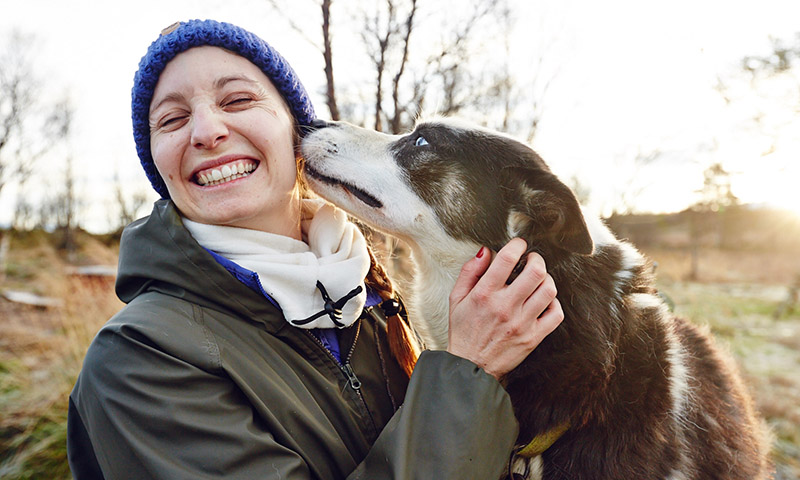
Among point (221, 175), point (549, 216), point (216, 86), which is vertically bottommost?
point (549, 216)

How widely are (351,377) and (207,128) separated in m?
1.10

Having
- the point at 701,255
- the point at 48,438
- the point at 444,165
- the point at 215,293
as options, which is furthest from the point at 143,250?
the point at 701,255

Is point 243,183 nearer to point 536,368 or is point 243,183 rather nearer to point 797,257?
point 536,368

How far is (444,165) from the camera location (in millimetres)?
2430

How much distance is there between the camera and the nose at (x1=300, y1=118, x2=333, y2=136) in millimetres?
2335

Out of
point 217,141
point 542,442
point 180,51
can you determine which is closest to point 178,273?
point 217,141

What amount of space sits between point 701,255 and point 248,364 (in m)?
28.7

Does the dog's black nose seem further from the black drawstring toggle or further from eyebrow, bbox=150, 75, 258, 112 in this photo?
the black drawstring toggle

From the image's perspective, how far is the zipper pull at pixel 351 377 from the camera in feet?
5.89

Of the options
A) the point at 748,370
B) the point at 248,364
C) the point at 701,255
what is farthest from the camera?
the point at 701,255

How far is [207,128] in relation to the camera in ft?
5.83

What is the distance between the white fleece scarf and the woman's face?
89 mm

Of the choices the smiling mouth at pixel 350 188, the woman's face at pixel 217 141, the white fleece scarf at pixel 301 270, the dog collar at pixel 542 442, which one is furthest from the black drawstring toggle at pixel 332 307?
the dog collar at pixel 542 442

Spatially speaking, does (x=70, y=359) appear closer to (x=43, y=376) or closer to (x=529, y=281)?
(x=43, y=376)
